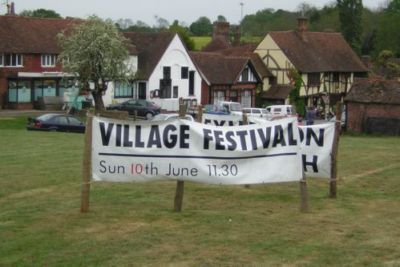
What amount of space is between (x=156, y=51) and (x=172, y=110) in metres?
6.07

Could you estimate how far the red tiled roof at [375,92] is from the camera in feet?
168

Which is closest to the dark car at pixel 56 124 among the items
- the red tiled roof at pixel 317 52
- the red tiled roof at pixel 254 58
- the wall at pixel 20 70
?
the wall at pixel 20 70

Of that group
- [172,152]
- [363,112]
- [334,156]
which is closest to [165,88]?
[363,112]

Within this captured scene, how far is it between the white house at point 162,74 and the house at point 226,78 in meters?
1.04

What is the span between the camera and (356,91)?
52719 millimetres

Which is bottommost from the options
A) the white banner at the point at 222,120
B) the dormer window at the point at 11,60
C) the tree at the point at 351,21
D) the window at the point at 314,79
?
the white banner at the point at 222,120

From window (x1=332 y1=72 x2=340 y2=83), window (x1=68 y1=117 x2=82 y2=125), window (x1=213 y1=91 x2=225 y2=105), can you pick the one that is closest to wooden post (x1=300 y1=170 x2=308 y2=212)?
window (x1=68 y1=117 x2=82 y2=125)

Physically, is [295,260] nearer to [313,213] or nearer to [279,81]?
[313,213]

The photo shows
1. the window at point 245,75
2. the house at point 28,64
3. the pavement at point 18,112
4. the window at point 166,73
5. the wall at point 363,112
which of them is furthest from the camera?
the window at point 245,75

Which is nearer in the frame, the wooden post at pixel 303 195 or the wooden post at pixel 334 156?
the wooden post at pixel 303 195

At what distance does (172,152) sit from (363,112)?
41.4 meters

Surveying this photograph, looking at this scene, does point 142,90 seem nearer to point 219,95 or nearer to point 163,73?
point 163,73

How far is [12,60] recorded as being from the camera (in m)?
57.6

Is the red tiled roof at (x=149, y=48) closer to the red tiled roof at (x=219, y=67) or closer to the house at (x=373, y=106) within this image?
the red tiled roof at (x=219, y=67)
